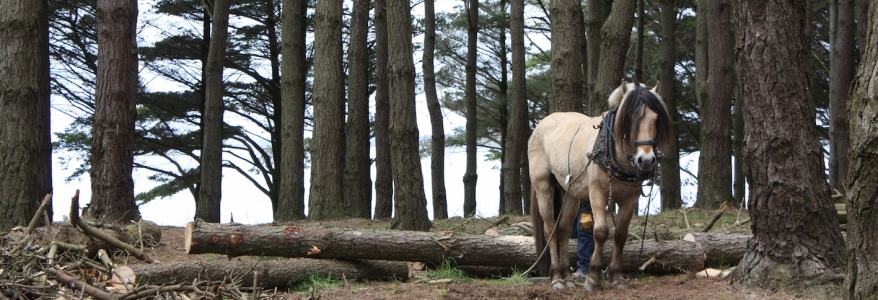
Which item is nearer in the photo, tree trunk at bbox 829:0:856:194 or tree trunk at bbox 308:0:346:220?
tree trunk at bbox 308:0:346:220

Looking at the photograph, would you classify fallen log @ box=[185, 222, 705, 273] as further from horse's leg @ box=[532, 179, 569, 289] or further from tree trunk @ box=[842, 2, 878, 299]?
tree trunk @ box=[842, 2, 878, 299]

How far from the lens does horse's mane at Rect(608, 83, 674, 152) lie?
7.03m

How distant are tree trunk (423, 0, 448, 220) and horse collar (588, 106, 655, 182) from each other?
12556 mm

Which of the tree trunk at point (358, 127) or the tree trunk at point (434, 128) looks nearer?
the tree trunk at point (358, 127)

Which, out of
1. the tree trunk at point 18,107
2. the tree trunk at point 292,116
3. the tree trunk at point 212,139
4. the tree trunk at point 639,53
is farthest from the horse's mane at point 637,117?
the tree trunk at point 212,139

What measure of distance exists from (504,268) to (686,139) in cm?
2090

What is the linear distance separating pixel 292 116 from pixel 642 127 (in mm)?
10481

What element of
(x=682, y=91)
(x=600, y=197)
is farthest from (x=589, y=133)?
(x=682, y=91)

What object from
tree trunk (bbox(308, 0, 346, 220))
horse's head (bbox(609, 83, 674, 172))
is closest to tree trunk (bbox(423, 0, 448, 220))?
tree trunk (bbox(308, 0, 346, 220))

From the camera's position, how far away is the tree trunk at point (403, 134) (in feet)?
36.1

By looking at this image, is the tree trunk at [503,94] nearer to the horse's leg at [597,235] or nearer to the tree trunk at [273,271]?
the tree trunk at [273,271]

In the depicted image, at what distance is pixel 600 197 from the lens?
7621 mm

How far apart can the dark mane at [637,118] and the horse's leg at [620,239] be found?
2.44ft

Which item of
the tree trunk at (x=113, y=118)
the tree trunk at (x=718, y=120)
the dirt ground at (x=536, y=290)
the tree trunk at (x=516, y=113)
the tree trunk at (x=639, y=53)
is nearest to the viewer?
the dirt ground at (x=536, y=290)
